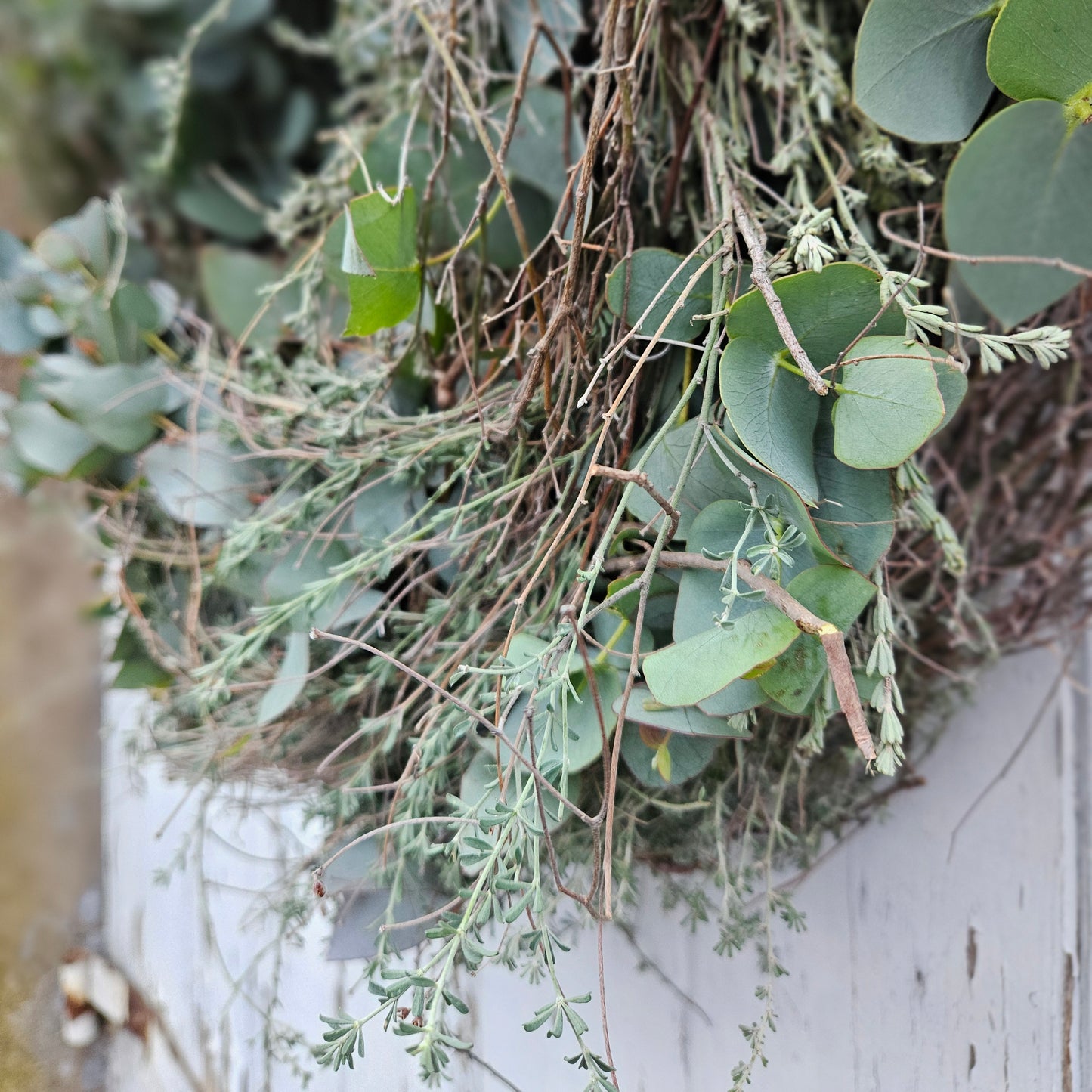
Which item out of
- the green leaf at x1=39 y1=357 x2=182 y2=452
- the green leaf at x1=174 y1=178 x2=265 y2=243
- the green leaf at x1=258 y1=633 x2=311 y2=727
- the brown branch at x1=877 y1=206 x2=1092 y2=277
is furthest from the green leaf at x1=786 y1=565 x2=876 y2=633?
the green leaf at x1=174 y1=178 x2=265 y2=243

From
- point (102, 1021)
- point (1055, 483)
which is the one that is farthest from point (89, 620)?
point (1055, 483)

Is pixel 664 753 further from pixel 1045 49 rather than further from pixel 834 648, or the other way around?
pixel 1045 49

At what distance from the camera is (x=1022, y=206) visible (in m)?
0.34

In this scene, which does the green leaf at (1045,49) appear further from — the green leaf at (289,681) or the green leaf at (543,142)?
the green leaf at (289,681)

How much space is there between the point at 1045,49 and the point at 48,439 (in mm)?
513

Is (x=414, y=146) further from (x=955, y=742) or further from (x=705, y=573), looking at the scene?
(x=955, y=742)

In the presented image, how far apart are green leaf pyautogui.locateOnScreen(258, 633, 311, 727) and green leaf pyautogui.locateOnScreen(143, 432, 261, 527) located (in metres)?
0.11

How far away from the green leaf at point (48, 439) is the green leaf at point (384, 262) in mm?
246

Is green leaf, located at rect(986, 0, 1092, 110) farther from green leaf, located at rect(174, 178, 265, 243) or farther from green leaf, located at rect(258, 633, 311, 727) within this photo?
green leaf, located at rect(174, 178, 265, 243)

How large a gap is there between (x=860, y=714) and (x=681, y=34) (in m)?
0.33

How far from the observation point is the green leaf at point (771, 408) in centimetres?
25

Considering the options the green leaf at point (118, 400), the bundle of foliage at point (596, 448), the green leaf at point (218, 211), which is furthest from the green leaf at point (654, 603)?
the green leaf at point (218, 211)

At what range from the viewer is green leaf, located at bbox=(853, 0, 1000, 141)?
0.95ft

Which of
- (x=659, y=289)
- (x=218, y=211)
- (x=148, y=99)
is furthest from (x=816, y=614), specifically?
(x=148, y=99)
